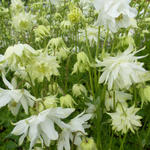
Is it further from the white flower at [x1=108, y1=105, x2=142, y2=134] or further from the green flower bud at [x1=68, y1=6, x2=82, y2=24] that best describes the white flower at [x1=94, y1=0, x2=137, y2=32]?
the white flower at [x1=108, y1=105, x2=142, y2=134]

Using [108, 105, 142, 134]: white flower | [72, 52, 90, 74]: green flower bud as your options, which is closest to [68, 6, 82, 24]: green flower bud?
[72, 52, 90, 74]: green flower bud

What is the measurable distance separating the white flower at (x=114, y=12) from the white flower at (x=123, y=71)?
228 millimetres

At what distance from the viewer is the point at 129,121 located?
4.60 ft

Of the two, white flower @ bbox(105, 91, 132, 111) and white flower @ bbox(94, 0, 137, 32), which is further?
white flower @ bbox(105, 91, 132, 111)

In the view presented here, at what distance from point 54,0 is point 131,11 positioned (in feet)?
6.56

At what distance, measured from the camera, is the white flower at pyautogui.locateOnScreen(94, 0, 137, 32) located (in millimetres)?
1308

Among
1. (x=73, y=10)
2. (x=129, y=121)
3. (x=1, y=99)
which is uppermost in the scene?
(x=73, y=10)

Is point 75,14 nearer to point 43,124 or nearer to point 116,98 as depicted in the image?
point 116,98

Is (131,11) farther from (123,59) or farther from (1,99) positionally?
(1,99)

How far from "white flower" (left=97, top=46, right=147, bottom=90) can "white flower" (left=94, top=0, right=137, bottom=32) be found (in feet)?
0.75

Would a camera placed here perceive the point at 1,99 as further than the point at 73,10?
No

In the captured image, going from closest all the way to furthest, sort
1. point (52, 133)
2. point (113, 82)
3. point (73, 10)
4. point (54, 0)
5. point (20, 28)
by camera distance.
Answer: point (52, 133), point (113, 82), point (73, 10), point (20, 28), point (54, 0)

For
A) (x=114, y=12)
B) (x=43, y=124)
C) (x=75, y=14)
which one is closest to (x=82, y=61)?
(x=75, y=14)

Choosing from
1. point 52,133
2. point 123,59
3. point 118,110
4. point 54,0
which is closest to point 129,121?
point 118,110
